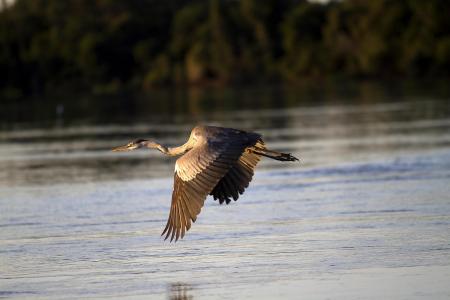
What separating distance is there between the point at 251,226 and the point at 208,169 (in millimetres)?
1817

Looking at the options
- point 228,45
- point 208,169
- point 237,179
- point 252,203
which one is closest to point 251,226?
point 237,179

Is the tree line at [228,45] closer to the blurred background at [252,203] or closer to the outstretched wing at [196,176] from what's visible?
the blurred background at [252,203]

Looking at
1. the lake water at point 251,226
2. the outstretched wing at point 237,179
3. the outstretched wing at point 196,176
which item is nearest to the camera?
the lake water at point 251,226

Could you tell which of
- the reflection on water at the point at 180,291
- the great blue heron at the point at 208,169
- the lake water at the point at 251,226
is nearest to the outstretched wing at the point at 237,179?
the great blue heron at the point at 208,169

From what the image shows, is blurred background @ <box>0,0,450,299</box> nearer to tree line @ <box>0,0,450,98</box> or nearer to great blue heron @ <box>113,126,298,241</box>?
great blue heron @ <box>113,126,298,241</box>

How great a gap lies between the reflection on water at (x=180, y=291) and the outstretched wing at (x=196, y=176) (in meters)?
0.69

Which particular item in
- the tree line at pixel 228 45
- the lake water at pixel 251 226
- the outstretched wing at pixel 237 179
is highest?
the tree line at pixel 228 45

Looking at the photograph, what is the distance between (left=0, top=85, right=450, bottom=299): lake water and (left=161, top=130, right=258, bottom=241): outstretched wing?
0.36 metres

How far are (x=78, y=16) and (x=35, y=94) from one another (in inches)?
716

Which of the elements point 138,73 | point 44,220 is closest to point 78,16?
point 138,73

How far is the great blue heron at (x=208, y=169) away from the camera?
9.30 metres

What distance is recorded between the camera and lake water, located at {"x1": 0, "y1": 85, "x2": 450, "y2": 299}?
28.0ft

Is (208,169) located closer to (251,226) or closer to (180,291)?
(180,291)

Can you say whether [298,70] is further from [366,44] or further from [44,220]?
[44,220]
